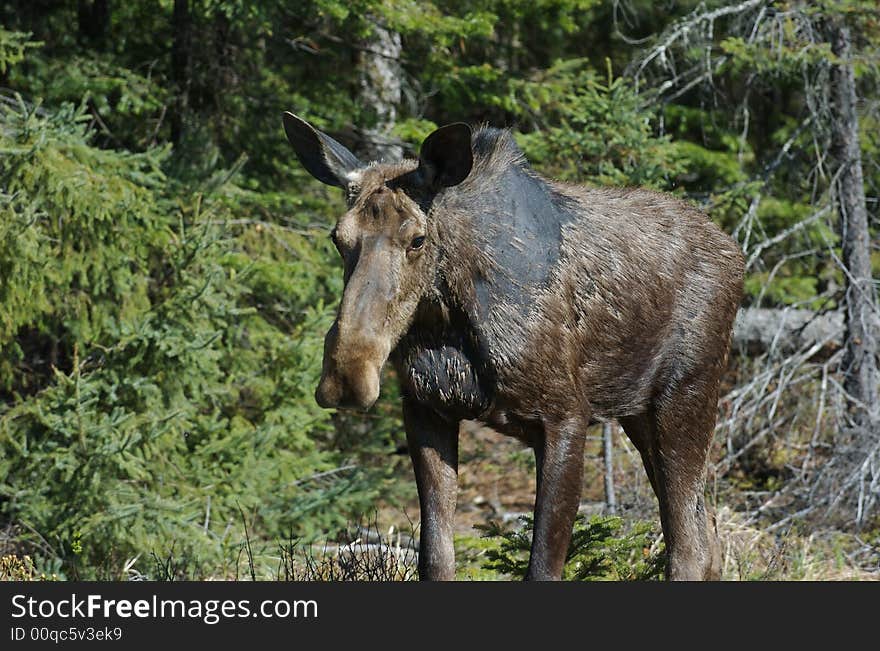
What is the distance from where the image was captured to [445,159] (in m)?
4.82

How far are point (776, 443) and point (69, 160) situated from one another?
7597 mm

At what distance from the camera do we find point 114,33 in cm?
1158

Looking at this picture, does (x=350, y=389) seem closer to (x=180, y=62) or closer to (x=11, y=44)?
(x=11, y=44)

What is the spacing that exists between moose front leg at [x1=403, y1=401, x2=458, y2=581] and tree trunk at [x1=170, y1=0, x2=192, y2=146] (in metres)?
6.86

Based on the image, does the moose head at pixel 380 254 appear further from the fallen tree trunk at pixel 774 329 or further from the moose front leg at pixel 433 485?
the fallen tree trunk at pixel 774 329

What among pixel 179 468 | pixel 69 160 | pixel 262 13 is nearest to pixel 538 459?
pixel 179 468

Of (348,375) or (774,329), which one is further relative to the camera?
(774,329)

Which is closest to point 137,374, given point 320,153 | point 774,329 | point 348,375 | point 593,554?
point 593,554

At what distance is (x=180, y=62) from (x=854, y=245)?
21.9ft

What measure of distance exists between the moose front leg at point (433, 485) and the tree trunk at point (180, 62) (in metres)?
6.86

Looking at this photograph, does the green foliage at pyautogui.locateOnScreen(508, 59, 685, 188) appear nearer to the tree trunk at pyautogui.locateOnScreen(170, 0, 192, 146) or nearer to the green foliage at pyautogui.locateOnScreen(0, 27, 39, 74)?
the tree trunk at pyautogui.locateOnScreen(170, 0, 192, 146)

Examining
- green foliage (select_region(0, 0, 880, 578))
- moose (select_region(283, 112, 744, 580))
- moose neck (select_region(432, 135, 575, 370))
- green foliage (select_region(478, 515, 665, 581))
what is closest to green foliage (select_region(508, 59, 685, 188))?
green foliage (select_region(0, 0, 880, 578))

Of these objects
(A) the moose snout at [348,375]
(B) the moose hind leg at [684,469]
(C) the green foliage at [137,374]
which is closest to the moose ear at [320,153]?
(A) the moose snout at [348,375]

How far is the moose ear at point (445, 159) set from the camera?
15.5 ft
